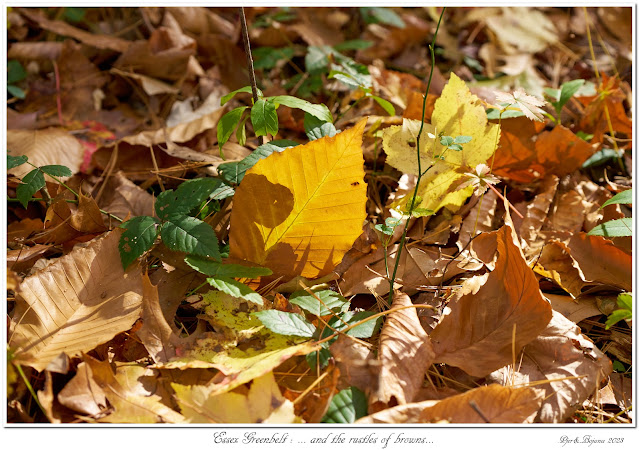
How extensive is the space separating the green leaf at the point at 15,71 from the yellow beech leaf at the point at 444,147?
174 centimetres

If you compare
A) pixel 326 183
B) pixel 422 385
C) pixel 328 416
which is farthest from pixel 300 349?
pixel 326 183

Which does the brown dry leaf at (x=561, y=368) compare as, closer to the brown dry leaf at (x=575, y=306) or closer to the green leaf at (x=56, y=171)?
the brown dry leaf at (x=575, y=306)

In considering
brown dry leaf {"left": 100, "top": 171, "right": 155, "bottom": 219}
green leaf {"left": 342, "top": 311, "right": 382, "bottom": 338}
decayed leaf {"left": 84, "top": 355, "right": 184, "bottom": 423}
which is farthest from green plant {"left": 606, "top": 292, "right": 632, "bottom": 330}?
brown dry leaf {"left": 100, "top": 171, "right": 155, "bottom": 219}

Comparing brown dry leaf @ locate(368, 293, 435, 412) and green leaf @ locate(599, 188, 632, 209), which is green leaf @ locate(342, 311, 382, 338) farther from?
green leaf @ locate(599, 188, 632, 209)

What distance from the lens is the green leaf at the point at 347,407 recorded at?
1128 mm

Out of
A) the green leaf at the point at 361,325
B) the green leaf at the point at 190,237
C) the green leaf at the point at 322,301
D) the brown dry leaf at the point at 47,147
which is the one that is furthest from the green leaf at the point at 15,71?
the green leaf at the point at 361,325

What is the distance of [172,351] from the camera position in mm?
1248

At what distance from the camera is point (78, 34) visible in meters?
2.46

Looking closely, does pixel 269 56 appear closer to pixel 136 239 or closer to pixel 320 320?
pixel 136 239

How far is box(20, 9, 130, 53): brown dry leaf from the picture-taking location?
2402 millimetres

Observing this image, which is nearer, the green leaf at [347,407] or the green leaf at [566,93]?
the green leaf at [347,407]

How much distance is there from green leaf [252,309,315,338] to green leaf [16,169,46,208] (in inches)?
29.2

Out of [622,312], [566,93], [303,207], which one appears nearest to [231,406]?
[303,207]

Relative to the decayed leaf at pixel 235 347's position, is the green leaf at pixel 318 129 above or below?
above
